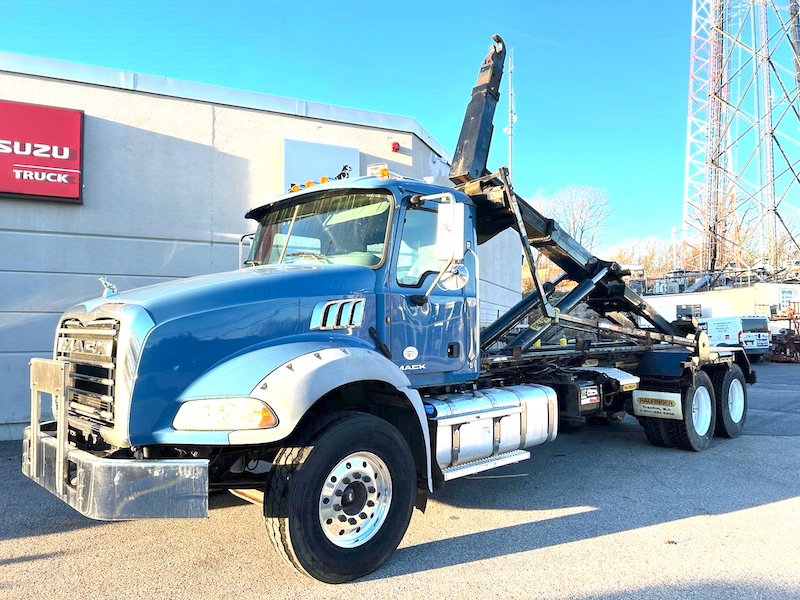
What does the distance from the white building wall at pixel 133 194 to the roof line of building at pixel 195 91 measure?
20 millimetres

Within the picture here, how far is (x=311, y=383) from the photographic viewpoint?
346 centimetres

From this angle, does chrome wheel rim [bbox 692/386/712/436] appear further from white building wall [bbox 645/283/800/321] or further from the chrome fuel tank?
white building wall [bbox 645/283/800/321]

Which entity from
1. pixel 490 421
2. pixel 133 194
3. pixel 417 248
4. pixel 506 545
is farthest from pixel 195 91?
pixel 506 545

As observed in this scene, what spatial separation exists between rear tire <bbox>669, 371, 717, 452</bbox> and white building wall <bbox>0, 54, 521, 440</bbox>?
22.4ft

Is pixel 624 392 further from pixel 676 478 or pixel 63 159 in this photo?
pixel 63 159

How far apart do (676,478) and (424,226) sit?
4.02 metres

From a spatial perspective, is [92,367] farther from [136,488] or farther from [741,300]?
[741,300]

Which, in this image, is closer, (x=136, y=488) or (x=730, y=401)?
(x=136, y=488)

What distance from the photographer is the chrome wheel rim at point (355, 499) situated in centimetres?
366

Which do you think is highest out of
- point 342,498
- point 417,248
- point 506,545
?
point 417,248

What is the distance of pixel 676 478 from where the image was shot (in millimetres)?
6164

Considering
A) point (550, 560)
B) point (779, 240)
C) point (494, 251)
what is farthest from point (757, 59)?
point (550, 560)

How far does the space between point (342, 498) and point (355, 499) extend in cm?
11

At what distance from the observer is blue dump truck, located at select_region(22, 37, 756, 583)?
3289 millimetres
